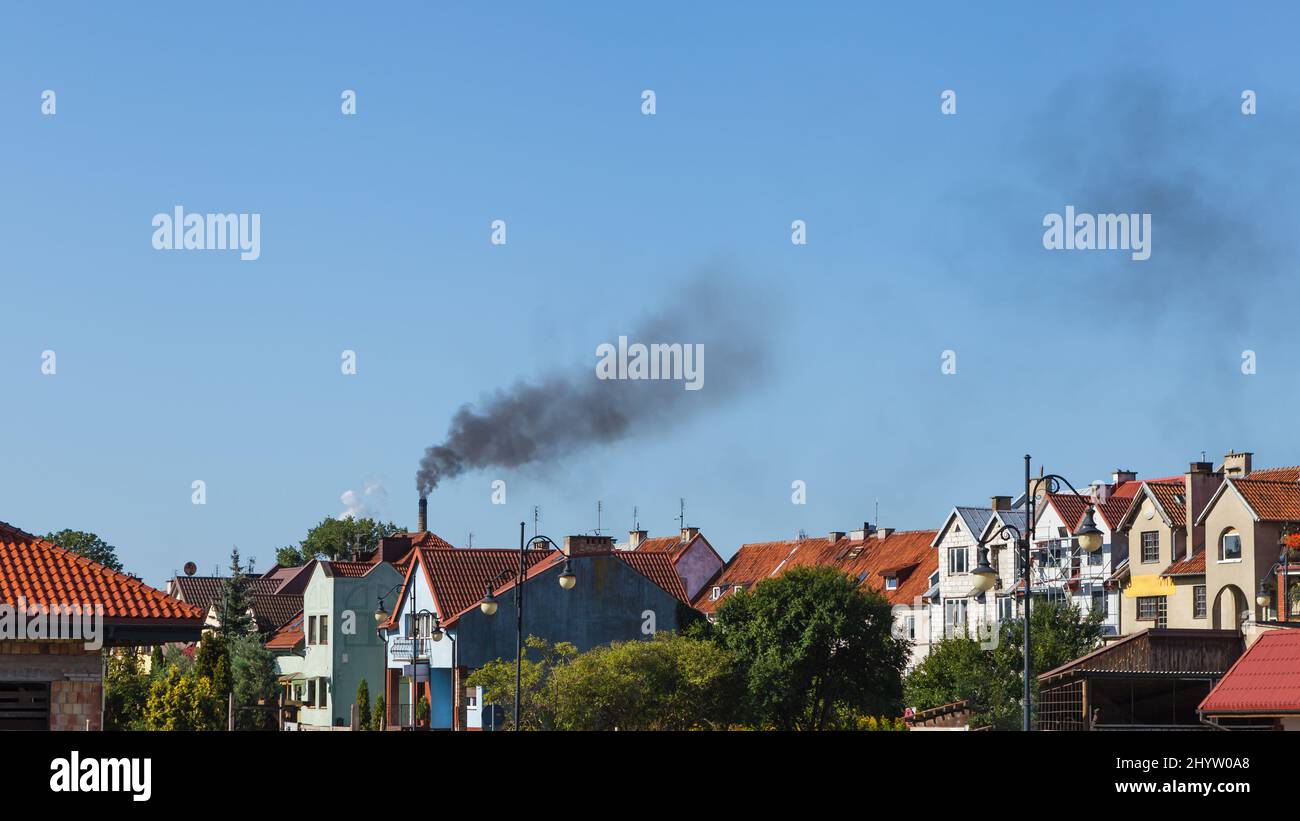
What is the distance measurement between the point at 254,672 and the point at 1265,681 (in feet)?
202

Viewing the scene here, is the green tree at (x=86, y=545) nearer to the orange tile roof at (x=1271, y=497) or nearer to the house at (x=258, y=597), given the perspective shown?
the house at (x=258, y=597)

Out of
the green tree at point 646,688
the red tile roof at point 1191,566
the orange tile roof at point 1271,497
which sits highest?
the orange tile roof at point 1271,497

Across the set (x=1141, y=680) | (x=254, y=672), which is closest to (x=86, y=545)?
(x=254, y=672)

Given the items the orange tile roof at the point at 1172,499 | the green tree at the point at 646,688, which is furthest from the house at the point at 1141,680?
the orange tile roof at the point at 1172,499

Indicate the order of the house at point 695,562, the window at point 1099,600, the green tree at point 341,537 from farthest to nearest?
the green tree at point 341,537
the house at point 695,562
the window at point 1099,600

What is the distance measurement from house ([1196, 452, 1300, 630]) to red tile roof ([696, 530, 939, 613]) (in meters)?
20.4

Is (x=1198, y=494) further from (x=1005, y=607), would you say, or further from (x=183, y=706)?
(x=183, y=706)

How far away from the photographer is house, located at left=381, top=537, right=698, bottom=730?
68.1 meters

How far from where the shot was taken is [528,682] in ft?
188

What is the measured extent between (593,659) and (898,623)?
3716cm

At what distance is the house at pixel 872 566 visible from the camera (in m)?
88.4

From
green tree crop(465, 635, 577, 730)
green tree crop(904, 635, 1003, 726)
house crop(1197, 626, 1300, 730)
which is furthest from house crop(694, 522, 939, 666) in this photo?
house crop(1197, 626, 1300, 730)

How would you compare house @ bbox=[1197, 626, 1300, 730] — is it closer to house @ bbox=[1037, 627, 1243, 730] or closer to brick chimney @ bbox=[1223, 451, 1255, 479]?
house @ bbox=[1037, 627, 1243, 730]

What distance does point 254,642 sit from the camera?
283 ft
